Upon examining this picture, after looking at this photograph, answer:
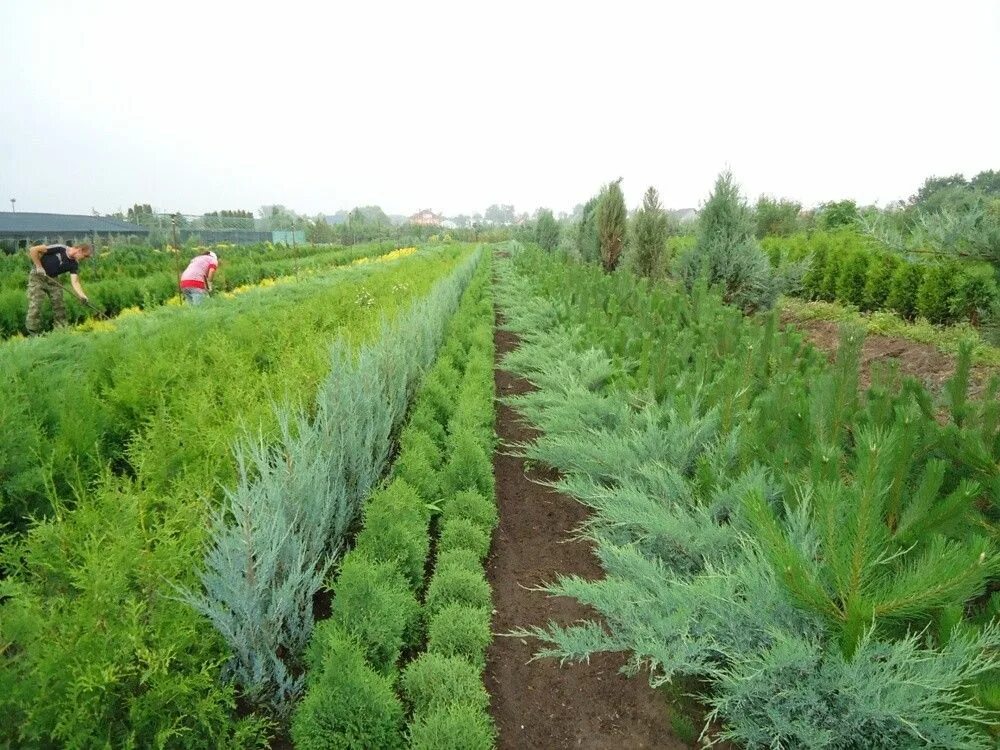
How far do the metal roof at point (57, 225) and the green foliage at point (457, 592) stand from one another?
113ft

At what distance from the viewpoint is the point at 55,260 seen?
8328mm

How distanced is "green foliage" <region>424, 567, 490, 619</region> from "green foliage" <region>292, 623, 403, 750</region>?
78cm

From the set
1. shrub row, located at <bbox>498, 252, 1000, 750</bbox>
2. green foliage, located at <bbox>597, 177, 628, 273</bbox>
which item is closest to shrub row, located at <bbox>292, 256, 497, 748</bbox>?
shrub row, located at <bbox>498, 252, 1000, 750</bbox>

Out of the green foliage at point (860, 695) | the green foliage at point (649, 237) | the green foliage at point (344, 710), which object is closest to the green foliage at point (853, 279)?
the green foliage at point (649, 237)

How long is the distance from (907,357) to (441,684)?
23.9 ft

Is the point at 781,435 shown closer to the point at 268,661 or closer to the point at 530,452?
the point at 530,452

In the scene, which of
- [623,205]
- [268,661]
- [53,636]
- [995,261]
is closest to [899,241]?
[995,261]

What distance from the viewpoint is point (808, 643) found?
1.55 meters

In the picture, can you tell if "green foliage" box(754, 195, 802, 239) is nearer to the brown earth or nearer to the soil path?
the brown earth

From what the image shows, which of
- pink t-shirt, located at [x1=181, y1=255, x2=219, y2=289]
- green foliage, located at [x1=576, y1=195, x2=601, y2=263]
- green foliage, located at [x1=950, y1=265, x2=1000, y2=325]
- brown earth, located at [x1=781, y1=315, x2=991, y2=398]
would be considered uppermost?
green foliage, located at [x1=576, y1=195, x2=601, y2=263]

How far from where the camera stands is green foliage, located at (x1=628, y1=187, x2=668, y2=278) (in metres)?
10.9

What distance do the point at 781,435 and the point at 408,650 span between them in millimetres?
2195

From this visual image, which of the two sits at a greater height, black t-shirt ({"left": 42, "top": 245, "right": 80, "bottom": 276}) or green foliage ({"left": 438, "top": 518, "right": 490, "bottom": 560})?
black t-shirt ({"left": 42, "top": 245, "right": 80, "bottom": 276})

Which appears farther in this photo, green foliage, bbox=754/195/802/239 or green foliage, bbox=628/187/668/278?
green foliage, bbox=754/195/802/239
